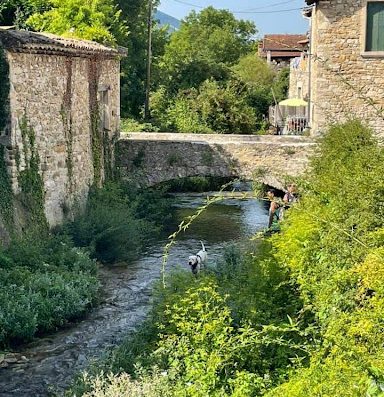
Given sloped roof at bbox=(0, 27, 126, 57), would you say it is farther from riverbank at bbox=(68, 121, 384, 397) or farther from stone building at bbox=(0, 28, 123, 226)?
riverbank at bbox=(68, 121, 384, 397)

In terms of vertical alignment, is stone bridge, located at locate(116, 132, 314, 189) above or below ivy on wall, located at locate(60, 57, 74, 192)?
below

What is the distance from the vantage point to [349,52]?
19.4 meters

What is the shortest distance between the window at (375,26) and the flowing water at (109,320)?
5.57 metres

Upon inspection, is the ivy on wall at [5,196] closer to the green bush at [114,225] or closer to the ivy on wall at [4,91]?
the ivy on wall at [4,91]

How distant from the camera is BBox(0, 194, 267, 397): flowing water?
410 inches

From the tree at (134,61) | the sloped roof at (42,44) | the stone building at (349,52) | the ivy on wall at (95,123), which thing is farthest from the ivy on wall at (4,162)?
the tree at (134,61)

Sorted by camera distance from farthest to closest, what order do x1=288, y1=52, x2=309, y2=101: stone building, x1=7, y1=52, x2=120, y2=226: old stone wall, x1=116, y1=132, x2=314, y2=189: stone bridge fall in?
x1=288, y1=52, x2=309, y2=101: stone building → x1=116, y1=132, x2=314, y2=189: stone bridge → x1=7, y1=52, x2=120, y2=226: old stone wall

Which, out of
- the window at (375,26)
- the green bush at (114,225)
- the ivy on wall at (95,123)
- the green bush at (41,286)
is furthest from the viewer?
the window at (375,26)

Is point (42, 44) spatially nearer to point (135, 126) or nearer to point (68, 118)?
point (68, 118)

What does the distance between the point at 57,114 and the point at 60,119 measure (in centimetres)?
19

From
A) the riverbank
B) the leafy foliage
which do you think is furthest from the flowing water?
the leafy foliage

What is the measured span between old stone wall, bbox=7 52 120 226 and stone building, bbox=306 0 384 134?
5318 millimetres

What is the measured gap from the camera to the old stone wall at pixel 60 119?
14.4 m

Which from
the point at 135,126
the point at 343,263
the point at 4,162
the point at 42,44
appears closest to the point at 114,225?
the point at 4,162
